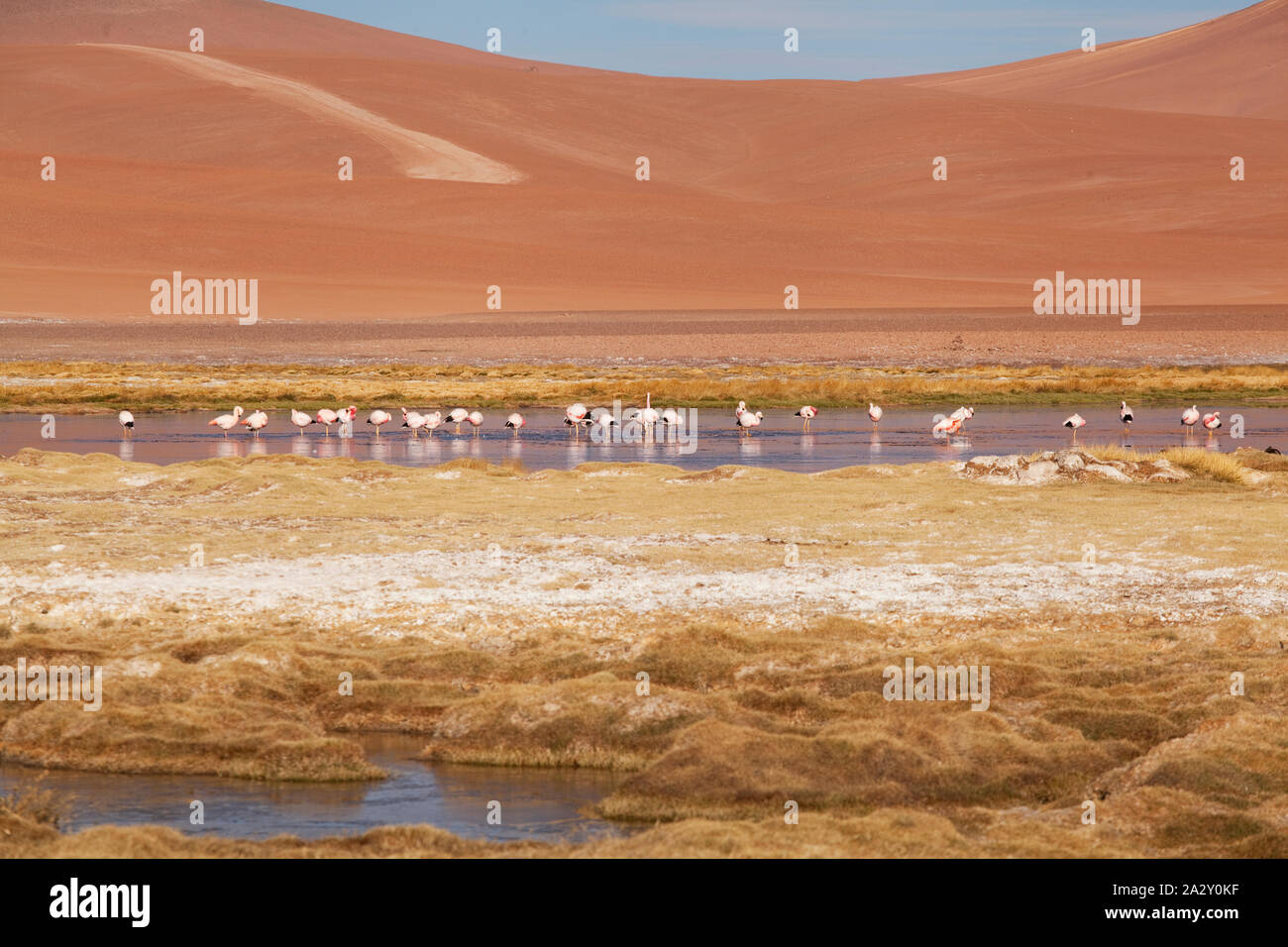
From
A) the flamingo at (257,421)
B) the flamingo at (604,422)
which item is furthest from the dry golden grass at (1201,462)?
the flamingo at (257,421)

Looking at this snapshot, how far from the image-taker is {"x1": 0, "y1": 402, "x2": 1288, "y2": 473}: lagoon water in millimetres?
29594

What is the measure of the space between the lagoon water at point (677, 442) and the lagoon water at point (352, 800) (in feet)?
55.2

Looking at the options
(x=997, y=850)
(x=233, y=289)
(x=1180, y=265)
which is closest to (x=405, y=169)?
(x=233, y=289)

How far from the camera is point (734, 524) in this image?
63.2 ft

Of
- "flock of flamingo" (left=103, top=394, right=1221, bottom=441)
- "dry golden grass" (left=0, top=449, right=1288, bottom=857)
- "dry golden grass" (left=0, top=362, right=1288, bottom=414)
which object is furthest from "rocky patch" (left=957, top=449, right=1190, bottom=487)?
"dry golden grass" (left=0, top=362, right=1288, bottom=414)

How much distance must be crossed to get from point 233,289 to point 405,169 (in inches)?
2008

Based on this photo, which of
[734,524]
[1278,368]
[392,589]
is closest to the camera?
[392,589]

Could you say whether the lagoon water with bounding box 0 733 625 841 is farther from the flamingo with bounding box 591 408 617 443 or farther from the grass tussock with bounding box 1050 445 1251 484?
the flamingo with bounding box 591 408 617 443

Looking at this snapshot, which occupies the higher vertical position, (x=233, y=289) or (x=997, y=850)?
(x=233, y=289)

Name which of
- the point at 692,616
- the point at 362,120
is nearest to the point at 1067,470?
the point at 692,616

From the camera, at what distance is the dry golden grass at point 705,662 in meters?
9.57

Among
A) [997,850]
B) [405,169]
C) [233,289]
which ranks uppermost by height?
[405,169]

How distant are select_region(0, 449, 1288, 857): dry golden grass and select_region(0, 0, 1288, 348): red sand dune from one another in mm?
71250
